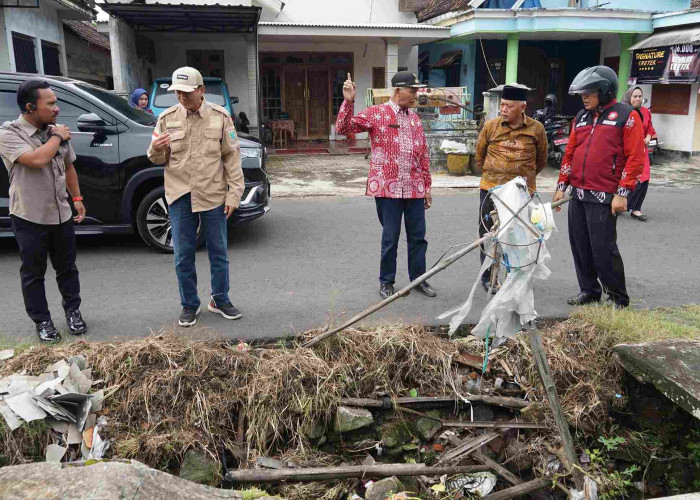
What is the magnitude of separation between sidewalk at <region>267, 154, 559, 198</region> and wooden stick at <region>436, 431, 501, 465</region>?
7.12 m

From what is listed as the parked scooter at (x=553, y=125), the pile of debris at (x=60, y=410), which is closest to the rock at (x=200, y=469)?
the pile of debris at (x=60, y=410)

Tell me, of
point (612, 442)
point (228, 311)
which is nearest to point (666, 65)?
point (612, 442)

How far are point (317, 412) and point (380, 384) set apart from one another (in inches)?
19.4

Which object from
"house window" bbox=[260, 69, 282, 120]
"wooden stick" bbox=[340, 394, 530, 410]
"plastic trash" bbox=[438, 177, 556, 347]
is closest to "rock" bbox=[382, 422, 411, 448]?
"wooden stick" bbox=[340, 394, 530, 410]

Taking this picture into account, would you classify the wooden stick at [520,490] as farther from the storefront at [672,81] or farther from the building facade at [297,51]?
the storefront at [672,81]

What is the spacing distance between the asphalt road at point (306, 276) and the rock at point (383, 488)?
1356 millimetres

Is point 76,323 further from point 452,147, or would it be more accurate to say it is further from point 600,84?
point 452,147

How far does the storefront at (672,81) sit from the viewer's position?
13.8m

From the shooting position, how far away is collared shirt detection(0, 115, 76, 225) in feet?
13.8

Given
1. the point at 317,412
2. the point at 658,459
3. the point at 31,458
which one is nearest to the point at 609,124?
the point at 658,459

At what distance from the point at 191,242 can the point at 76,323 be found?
1.04m

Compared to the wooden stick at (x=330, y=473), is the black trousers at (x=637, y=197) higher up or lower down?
higher up

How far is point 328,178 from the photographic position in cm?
1267

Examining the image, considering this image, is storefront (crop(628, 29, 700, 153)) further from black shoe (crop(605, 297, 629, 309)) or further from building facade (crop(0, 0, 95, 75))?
building facade (crop(0, 0, 95, 75))
